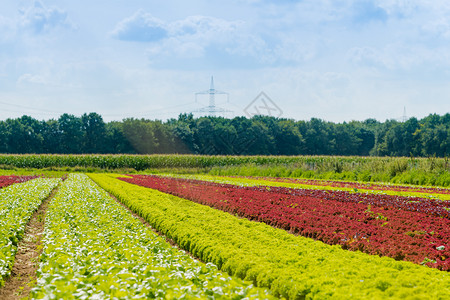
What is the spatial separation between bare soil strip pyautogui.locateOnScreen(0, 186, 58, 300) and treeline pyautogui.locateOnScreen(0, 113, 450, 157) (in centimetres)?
7447

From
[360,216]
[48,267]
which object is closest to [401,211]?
[360,216]

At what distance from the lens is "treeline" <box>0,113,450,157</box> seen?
8631cm

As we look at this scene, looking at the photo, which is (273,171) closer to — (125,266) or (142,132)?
(125,266)

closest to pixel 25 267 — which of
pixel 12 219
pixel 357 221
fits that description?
pixel 12 219

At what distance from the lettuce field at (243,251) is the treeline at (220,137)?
7293 cm

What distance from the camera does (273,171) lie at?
128 ft

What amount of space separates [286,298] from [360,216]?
264 inches

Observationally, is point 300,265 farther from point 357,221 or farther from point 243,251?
point 357,221

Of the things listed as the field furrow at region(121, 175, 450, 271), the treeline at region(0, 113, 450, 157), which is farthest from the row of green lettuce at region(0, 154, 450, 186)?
the treeline at region(0, 113, 450, 157)

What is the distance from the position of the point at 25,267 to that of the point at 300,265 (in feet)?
22.8

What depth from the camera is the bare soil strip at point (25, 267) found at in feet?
26.9

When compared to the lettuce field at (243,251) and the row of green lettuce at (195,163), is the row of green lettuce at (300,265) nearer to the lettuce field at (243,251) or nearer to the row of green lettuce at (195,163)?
the lettuce field at (243,251)

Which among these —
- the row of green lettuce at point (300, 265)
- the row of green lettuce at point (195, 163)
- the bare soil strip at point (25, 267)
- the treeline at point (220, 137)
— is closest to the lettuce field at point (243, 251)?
the row of green lettuce at point (300, 265)

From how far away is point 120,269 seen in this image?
6.95 metres
